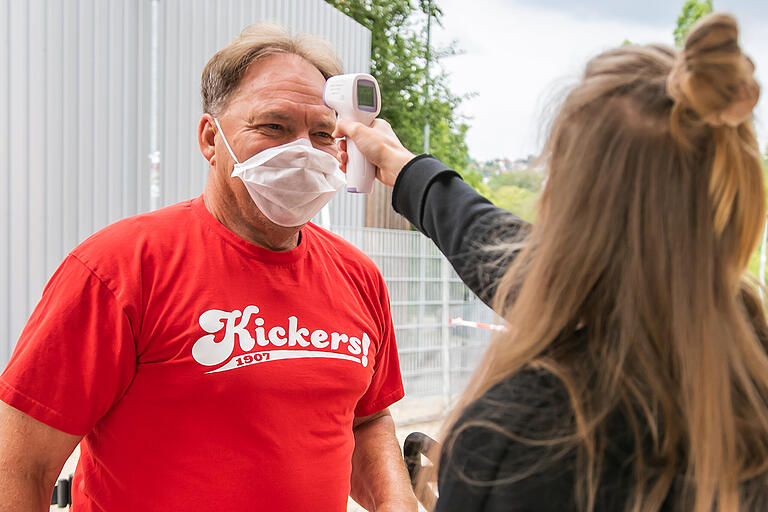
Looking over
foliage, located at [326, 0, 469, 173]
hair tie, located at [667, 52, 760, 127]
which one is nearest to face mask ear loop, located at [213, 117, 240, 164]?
hair tie, located at [667, 52, 760, 127]

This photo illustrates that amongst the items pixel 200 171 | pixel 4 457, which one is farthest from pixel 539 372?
pixel 200 171

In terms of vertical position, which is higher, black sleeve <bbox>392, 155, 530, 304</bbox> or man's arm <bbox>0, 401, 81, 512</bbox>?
black sleeve <bbox>392, 155, 530, 304</bbox>

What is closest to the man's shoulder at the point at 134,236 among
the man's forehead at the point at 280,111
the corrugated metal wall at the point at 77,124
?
the man's forehead at the point at 280,111

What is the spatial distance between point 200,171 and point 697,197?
9.19 ft

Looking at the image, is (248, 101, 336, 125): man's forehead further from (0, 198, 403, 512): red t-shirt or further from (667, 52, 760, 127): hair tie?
(667, 52, 760, 127): hair tie

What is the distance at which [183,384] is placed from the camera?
1404mm

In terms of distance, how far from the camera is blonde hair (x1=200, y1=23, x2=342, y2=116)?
1698 millimetres

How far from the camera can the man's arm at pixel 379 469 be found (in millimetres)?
1747

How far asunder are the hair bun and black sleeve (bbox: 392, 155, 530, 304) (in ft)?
1.22

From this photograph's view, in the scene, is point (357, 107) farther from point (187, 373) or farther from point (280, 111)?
point (187, 373)

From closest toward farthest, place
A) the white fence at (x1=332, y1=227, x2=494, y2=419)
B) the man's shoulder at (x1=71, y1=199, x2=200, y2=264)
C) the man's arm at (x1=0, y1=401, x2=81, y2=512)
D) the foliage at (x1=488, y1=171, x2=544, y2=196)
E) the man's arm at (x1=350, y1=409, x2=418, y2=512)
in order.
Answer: the foliage at (x1=488, y1=171, x2=544, y2=196)
the man's arm at (x1=0, y1=401, x2=81, y2=512)
the man's shoulder at (x1=71, y1=199, x2=200, y2=264)
the man's arm at (x1=350, y1=409, x2=418, y2=512)
the white fence at (x1=332, y1=227, x2=494, y2=419)

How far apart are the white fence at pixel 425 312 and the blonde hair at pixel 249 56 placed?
3.16m

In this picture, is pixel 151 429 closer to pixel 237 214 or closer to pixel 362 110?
pixel 237 214

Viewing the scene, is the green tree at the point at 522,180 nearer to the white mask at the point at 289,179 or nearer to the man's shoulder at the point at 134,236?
the white mask at the point at 289,179
